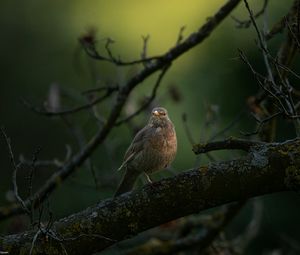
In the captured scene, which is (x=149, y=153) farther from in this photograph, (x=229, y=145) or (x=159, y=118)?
(x=229, y=145)

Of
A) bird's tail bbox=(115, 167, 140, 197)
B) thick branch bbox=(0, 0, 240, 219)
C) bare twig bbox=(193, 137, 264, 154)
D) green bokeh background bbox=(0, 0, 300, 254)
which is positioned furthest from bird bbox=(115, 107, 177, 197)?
green bokeh background bbox=(0, 0, 300, 254)

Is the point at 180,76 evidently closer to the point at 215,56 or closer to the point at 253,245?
the point at 215,56

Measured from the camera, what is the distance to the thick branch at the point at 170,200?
4930 mm

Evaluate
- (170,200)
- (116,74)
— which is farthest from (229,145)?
(116,74)

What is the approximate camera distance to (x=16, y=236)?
5.12m

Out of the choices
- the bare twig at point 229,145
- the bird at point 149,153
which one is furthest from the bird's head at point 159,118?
the bare twig at point 229,145

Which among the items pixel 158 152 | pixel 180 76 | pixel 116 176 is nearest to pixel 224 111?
pixel 180 76

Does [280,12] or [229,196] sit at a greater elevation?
[280,12]

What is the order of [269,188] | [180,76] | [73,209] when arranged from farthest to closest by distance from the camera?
[180,76]
[73,209]
[269,188]

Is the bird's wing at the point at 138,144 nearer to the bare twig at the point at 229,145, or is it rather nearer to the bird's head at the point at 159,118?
the bird's head at the point at 159,118

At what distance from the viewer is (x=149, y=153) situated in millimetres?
6895

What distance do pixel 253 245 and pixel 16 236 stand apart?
7.84 m

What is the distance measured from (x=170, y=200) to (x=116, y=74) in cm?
781

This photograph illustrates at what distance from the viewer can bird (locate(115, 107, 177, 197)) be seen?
6.89 meters
